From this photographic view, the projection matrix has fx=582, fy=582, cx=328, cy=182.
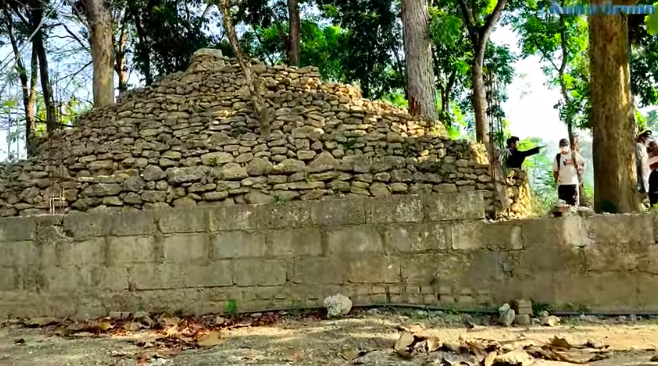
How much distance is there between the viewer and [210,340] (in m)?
4.13

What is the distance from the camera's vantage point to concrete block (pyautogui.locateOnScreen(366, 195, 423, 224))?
15.6 feet

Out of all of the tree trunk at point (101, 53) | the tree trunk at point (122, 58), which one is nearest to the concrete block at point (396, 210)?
the tree trunk at point (101, 53)

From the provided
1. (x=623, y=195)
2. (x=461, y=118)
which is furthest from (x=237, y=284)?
(x=461, y=118)

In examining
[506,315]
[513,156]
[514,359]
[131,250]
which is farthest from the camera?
[513,156]

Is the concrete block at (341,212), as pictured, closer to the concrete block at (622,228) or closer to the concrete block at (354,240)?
the concrete block at (354,240)

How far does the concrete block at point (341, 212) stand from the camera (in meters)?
4.82

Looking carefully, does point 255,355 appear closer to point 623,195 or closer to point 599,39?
point 623,195

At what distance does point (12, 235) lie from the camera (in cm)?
514

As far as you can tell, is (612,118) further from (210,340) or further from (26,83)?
(26,83)

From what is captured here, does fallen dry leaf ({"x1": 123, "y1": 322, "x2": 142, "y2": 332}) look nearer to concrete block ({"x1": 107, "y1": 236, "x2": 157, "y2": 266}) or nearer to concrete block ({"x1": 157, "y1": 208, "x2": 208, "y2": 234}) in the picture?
concrete block ({"x1": 107, "y1": 236, "x2": 157, "y2": 266})

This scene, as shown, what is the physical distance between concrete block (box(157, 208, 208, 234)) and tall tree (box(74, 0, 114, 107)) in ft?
31.3

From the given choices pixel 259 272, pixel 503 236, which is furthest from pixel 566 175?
pixel 259 272

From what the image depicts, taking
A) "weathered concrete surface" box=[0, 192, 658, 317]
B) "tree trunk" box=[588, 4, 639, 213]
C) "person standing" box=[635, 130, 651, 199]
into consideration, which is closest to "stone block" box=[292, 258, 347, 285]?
"weathered concrete surface" box=[0, 192, 658, 317]

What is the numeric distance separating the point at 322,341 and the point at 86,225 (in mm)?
2411
